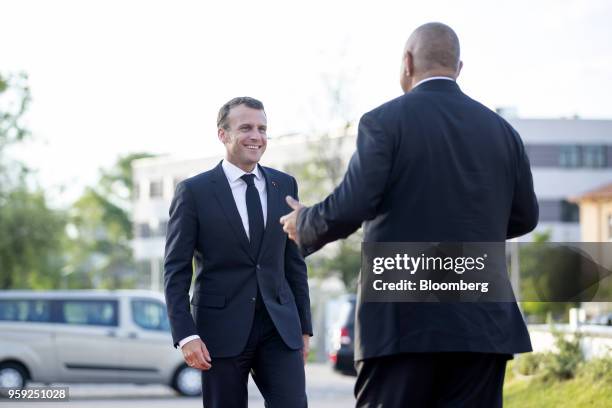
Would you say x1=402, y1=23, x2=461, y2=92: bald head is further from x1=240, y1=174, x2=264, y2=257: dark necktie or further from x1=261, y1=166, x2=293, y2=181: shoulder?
x1=261, y1=166, x2=293, y2=181: shoulder

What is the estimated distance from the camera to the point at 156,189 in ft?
325

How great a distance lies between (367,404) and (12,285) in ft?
149

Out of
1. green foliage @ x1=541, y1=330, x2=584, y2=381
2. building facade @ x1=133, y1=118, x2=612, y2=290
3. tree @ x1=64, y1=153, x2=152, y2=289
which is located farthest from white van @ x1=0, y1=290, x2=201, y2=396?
tree @ x1=64, y1=153, x2=152, y2=289

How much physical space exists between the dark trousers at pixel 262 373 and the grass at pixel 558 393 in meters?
5.74

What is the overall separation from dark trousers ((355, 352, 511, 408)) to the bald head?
0.98 meters

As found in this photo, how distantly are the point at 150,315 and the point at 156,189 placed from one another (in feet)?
258

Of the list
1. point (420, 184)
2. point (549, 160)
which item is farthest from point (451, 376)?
point (549, 160)

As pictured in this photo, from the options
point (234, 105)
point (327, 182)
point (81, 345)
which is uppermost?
point (234, 105)

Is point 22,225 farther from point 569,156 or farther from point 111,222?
point 111,222

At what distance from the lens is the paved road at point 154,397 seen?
17.8 metres

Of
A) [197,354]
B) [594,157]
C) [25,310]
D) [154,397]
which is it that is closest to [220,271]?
[197,354]

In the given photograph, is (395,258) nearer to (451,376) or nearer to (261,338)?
(451,376)

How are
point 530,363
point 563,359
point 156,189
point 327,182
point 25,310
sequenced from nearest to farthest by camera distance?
1. point 563,359
2. point 530,363
3. point 25,310
4. point 327,182
5. point 156,189

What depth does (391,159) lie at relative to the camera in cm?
413
